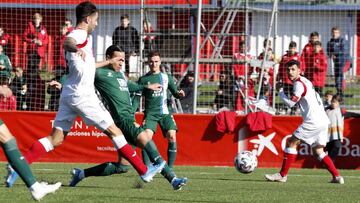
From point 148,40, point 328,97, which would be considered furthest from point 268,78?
point 148,40

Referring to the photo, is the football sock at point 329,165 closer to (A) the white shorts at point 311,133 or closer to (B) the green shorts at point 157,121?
(A) the white shorts at point 311,133

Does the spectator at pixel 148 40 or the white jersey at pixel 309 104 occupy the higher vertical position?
the spectator at pixel 148 40

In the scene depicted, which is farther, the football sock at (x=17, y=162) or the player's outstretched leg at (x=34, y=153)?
the player's outstretched leg at (x=34, y=153)

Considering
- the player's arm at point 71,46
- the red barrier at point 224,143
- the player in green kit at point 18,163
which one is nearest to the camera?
the player in green kit at point 18,163

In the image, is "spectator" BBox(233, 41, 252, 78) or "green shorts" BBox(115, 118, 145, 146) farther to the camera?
"spectator" BBox(233, 41, 252, 78)

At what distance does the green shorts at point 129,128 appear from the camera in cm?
1245

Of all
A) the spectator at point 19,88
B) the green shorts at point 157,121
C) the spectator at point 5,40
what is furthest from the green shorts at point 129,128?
the spectator at point 5,40

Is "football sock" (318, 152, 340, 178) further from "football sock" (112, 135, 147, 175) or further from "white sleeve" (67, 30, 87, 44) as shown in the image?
"white sleeve" (67, 30, 87, 44)

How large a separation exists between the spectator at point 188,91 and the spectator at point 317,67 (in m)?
2.67

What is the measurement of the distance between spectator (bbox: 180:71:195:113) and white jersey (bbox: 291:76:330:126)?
Result: 538 centimetres

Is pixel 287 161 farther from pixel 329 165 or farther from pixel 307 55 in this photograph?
pixel 307 55

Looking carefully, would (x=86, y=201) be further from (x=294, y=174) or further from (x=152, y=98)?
(x=294, y=174)

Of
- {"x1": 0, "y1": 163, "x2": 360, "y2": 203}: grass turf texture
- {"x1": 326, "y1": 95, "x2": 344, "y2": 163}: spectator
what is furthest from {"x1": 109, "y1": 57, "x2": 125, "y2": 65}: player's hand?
{"x1": 326, "y1": 95, "x2": 344, "y2": 163}: spectator

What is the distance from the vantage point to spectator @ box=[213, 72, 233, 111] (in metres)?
21.0
